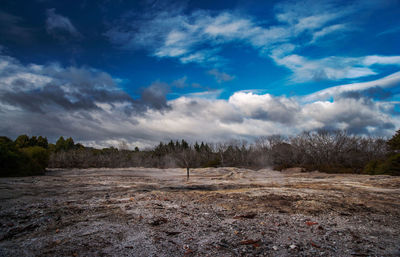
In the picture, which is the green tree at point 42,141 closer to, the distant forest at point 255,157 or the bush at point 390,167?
the distant forest at point 255,157

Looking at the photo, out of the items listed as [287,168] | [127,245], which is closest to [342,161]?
[287,168]

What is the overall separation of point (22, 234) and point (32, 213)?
2003 mm

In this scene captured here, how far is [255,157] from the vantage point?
189ft

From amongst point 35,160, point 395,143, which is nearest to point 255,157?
point 395,143

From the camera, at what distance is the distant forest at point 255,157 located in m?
27.2

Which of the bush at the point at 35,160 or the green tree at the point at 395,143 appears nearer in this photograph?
the bush at the point at 35,160

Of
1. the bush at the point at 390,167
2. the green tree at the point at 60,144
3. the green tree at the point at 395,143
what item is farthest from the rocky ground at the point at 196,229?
the green tree at the point at 60,144

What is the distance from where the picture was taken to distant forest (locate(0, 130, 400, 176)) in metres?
27.2

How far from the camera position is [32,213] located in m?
6.99

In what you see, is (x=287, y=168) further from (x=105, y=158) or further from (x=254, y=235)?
(x=105, y=158)

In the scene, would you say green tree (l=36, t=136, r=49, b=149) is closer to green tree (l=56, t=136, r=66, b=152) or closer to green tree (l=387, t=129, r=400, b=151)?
green tree (l=56, t=136, r=66, b=152)

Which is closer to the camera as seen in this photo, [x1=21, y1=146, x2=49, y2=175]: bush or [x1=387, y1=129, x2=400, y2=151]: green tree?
[x1=21, y1=146, x2=49, y2=175]: bush

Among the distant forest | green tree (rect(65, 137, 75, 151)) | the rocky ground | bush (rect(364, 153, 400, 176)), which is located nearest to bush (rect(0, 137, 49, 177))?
the distant forest

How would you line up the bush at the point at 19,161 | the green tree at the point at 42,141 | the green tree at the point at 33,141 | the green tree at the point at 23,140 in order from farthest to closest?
1. the green tree at the point at 42,141
2. the green tree at the point at 33,141
3. the green tree at the point at 23,140
4. the bush at the point at 19,161
